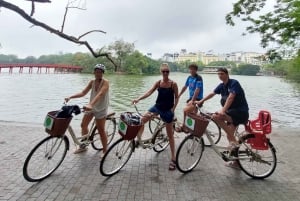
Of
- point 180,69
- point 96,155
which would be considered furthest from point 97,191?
point 180,69

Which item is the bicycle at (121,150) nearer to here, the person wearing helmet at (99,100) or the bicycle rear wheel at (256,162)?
the person wearing helmet at (99,100)

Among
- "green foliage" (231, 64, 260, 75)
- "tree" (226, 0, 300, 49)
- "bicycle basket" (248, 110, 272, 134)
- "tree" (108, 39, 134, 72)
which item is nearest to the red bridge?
"tree" (108, 39, 134, 72)

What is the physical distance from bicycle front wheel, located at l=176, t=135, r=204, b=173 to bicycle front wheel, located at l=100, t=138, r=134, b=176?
Result: 0.81 metres

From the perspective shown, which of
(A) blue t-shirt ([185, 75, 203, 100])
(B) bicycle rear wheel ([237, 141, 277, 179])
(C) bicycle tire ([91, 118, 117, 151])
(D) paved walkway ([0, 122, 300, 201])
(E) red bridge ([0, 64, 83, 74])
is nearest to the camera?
(D) paved walkway ([0, 122, 300, 201])

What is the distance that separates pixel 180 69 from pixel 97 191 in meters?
88.5

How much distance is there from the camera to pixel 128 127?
4973 millimetres

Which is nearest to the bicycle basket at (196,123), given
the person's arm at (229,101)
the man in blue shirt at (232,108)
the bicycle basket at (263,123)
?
the man in blue shirt at (232,108)

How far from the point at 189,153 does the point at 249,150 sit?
0.99m

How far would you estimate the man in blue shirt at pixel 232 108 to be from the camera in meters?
5.32

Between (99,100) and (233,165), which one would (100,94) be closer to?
(99,100)

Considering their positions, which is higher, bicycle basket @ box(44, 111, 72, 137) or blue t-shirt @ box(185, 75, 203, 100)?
blue t-shirt @ box(185, 75, 203, 100)

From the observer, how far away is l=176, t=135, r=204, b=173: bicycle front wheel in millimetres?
5334

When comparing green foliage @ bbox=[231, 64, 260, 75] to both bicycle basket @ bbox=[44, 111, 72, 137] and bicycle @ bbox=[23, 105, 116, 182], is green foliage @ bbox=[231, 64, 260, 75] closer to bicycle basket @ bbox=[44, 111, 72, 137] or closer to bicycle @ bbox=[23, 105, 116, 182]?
bicycle @ bbox=[23, 105, 116, 182]

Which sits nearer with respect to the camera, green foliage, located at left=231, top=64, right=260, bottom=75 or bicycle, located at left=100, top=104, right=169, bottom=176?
bicycle, located at left=100, top=104, right=169, bottom=176
